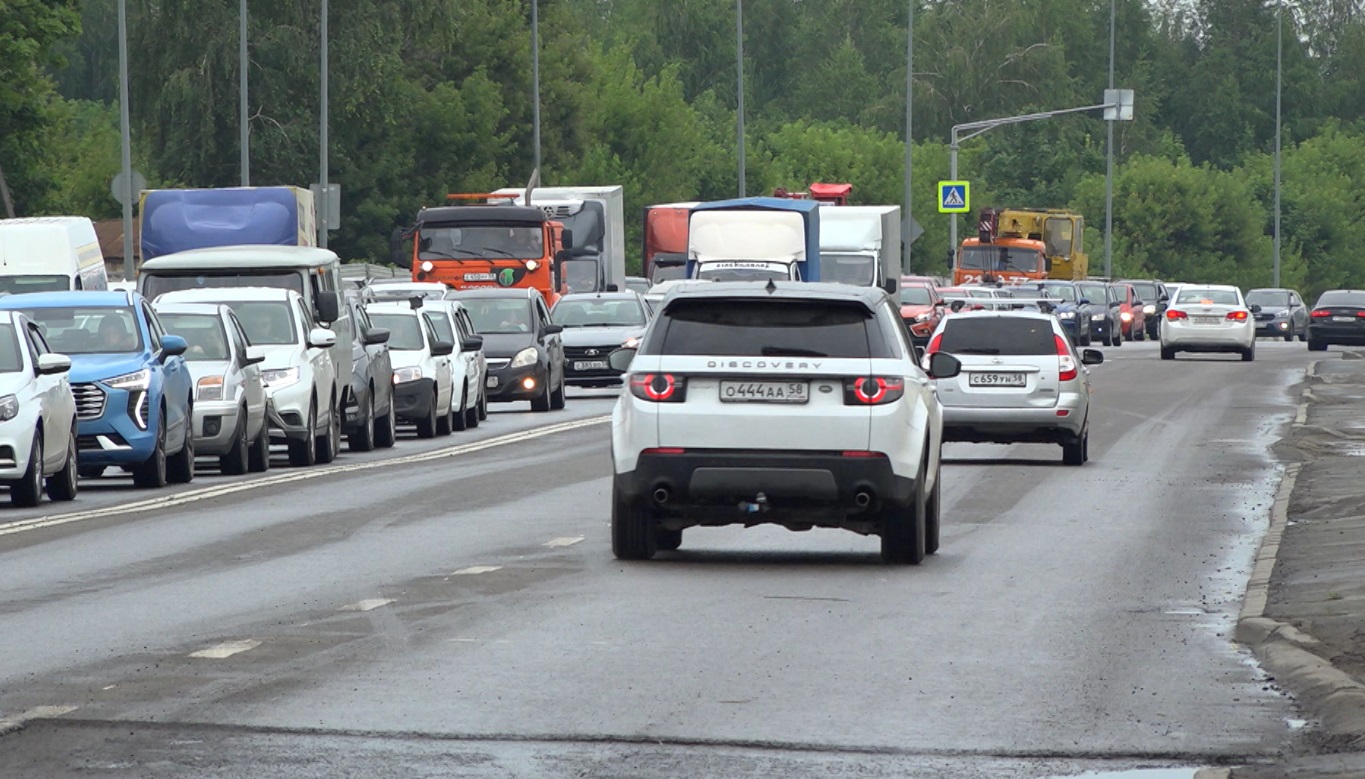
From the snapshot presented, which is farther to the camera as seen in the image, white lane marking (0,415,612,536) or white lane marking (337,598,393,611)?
white lane marking (0,415,612,536)

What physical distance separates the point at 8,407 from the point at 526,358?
19.2m

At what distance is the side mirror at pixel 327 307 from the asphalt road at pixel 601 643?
675 cm

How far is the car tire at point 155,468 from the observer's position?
23484mm

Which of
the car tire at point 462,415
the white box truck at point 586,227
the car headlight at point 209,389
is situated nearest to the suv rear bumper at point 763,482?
the car headlight at point 209,389

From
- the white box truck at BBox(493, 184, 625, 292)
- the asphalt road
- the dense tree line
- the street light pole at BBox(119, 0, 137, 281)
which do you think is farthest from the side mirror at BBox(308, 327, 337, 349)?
the dense tree line

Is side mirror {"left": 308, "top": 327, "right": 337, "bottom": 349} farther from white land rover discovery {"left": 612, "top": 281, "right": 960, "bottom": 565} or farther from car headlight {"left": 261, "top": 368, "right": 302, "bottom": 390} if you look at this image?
white land rover discovery {"left": 612, "top": 281, "right": 960, "bottom": 565}

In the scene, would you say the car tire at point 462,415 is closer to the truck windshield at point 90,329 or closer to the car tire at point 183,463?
the car tire at point 183,463

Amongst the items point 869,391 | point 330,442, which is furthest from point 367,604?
point 330,442

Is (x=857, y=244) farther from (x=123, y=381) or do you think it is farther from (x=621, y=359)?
(x=621, y=359)

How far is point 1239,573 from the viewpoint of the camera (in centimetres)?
1617

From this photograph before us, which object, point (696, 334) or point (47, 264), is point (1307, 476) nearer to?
point (696, 334)

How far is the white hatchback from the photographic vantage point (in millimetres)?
61562

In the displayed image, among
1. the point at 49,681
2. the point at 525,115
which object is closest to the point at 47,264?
the point at 49,681

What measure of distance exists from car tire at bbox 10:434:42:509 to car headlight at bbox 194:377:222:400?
3.82 meters
